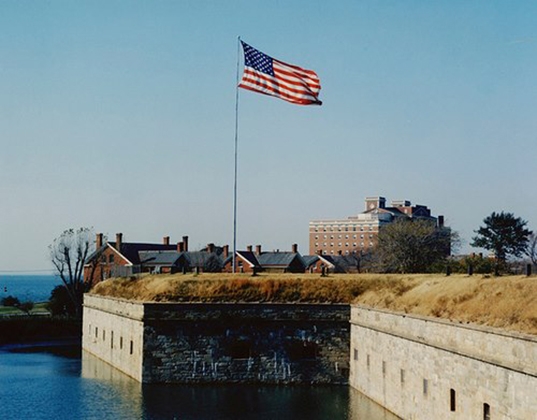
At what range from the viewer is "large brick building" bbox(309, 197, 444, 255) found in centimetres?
14662

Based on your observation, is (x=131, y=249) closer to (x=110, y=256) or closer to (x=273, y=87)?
(x=110, y=256)

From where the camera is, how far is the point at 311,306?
1345 inches

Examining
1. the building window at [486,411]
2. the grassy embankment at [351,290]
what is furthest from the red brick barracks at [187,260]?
the building window at [486,411]

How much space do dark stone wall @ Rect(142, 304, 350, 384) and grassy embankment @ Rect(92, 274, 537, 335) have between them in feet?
4.25

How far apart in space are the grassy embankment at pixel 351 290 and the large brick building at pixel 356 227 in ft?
351

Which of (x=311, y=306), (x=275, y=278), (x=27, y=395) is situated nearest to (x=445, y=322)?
(x=311, y=306)

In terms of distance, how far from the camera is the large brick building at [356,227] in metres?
147

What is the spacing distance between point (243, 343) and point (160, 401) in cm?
542

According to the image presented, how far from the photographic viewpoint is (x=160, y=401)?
1168 inches

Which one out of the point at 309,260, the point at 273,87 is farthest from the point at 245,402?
the point at 309,260

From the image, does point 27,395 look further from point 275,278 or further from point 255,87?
point 255,87

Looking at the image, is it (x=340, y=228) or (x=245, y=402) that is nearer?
(x=245, y=402)

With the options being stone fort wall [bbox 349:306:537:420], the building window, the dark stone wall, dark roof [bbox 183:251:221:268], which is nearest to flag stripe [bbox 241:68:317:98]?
the dark stone wall

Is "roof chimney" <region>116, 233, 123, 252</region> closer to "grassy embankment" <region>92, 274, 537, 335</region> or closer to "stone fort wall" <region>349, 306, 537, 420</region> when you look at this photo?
"grassy embankment" <region>92, 274, 537, 335</region>
